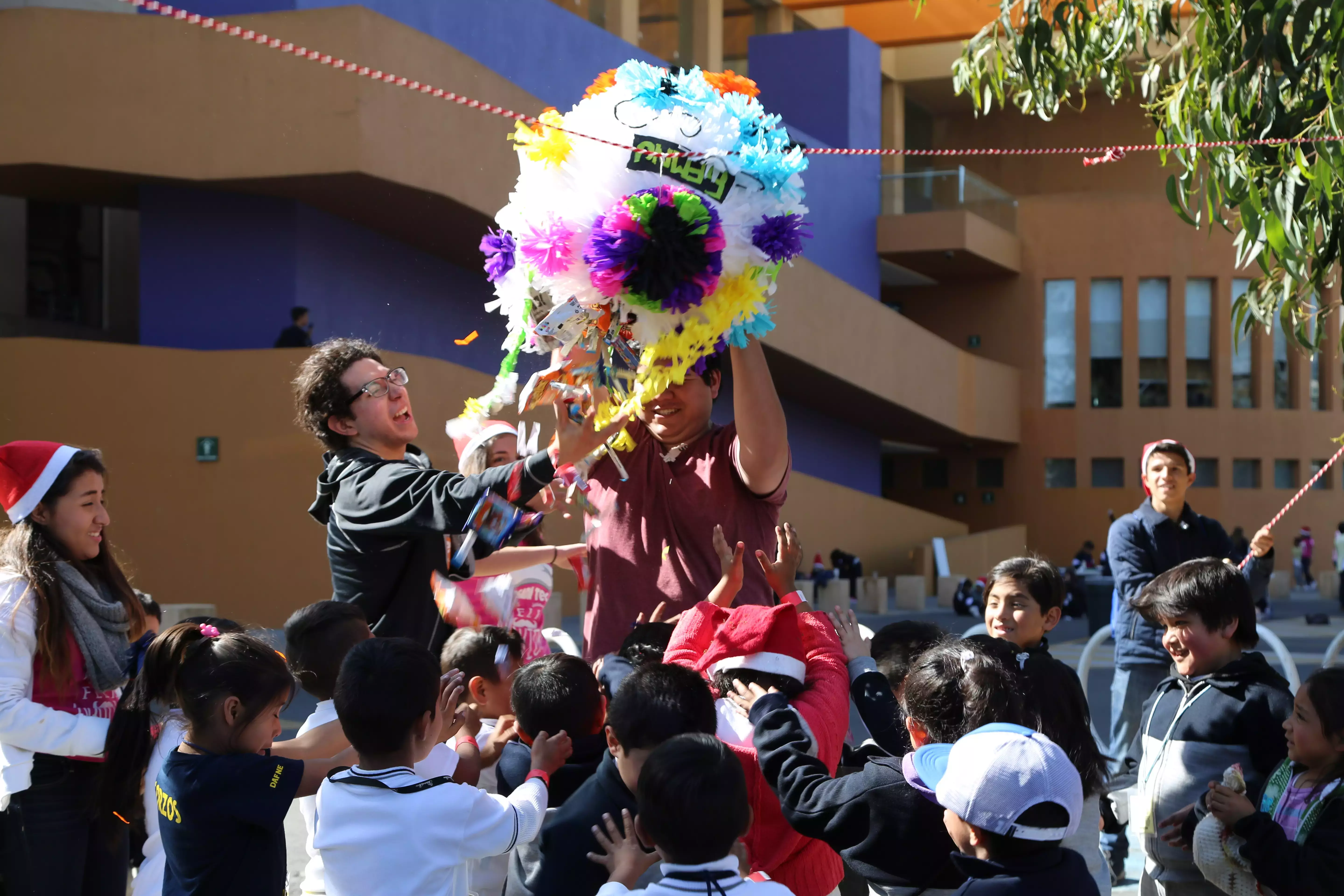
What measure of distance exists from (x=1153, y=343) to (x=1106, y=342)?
100 centimetres

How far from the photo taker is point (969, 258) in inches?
973

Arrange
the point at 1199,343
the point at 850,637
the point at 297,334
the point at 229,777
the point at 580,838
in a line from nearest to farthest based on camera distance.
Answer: the point at 580,838, the point at 229,777, the point at 850,637, the point at 297,334, the point at 1199,343

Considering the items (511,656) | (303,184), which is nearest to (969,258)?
(303,184)

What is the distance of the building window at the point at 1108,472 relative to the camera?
27.0 metres

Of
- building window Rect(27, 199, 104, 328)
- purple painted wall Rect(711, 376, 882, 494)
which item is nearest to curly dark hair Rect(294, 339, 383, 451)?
building window Rect(27, 199, 104, 328)

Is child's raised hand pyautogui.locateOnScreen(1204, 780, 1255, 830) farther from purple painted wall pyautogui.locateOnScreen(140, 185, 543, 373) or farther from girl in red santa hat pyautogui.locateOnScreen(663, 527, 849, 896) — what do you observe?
purple painted wall pyautogui.locateOnScreen(140, 185, 543, 373)

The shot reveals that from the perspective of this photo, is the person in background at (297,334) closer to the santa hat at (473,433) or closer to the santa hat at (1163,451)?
the santa hat at (473,433)

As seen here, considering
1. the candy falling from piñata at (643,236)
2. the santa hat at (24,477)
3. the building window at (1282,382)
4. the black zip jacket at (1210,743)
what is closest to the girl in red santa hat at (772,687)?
the candy falling from piñata at (643,236)

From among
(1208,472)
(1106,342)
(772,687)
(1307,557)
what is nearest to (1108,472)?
(1208,472)

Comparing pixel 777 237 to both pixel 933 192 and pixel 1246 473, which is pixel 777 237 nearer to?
pixel 933 192

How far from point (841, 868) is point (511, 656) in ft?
3.54

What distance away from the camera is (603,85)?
10.8ft

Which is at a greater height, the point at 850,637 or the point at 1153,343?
the point at 1153,343

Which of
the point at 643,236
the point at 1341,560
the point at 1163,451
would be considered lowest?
the point at 1341,560
